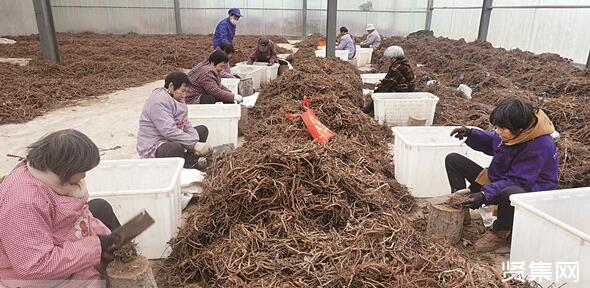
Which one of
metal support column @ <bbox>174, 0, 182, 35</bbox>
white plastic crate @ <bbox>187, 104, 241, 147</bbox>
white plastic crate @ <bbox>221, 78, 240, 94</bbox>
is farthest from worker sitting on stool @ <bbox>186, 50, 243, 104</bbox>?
metal support column @ <bbox>174, 0, 182, 35</bbox>

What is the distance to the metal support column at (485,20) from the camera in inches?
501

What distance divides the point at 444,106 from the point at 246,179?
468 cm

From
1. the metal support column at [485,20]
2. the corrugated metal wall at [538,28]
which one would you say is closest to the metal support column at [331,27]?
the corrugated metal wall at [538,28]

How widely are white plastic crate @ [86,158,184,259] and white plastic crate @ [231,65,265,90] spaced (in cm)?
458

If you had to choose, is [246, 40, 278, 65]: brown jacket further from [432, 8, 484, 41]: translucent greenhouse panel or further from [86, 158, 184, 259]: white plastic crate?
[432, 8, 484, 41]: translucent greenhouse panel

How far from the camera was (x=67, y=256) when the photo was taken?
1558 millimetres

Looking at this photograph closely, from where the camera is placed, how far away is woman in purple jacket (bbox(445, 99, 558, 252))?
2486mm

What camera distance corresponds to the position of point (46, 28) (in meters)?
9.11

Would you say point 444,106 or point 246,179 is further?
point 444,106

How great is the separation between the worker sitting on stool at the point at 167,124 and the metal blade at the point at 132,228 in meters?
1.60

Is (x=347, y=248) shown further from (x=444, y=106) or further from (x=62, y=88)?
(x=62, y=88)

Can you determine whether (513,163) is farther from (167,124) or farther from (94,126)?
(94,126)

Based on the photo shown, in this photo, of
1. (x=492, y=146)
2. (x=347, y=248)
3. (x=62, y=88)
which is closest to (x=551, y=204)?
(x=492, y=146)

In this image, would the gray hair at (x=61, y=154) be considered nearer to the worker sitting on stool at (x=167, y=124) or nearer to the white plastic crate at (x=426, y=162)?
the worker sitting on stool at (x=167, y=124)
